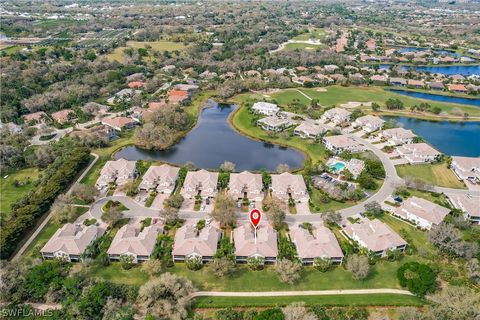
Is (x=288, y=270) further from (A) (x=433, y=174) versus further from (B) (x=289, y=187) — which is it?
(A) (x=433, y=174)

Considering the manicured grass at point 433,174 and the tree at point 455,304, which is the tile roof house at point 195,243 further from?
the manicured grass at point 433,174

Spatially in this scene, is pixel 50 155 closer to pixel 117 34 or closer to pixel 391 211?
pixel 391 211

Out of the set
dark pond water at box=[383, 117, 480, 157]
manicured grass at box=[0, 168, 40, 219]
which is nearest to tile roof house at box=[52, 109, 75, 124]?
manicured grass at box=[0, 168, 40, 219]

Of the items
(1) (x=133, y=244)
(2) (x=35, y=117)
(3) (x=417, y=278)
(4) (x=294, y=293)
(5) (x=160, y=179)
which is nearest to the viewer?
(3) (x=417, y=278)

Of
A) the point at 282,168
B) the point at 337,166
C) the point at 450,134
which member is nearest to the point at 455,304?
the point at 337,166

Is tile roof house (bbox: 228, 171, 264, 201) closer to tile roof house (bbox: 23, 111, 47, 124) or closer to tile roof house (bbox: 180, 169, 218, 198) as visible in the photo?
tile roof house (bbox: 180, 169, 218, 198)
